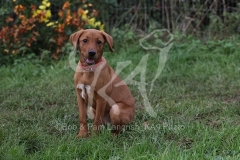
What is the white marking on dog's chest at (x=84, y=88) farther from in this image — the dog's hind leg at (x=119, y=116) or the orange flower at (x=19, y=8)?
the orange flower at (x=19, y=8)

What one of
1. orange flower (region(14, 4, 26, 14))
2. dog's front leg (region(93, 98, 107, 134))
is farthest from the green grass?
orange flower (region(14, 4, 26, 14))

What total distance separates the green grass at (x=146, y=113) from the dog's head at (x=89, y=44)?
80cm

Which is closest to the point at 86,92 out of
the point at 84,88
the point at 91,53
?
the point at 84,88

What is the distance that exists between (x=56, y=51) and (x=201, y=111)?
13.7ft

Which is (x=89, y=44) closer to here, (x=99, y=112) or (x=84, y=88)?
(x=84, y=88)

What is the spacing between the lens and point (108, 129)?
4.14 m

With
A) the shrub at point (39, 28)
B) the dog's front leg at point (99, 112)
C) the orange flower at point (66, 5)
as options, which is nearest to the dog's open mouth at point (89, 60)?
the dog's front leg at point (99, 112)

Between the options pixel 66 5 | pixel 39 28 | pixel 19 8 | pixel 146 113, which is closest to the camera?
pixel 146 113

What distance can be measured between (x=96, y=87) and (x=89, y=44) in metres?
0.46

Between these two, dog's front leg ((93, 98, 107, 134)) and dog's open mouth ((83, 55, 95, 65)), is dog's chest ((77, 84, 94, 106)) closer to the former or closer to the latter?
dog's front leg ((93, 98, 107, 134))

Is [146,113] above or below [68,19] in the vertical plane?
below

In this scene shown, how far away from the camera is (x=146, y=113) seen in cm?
509

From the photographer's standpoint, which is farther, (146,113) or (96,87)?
(146,113)

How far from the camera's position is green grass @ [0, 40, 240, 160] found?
3623mm
